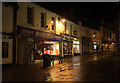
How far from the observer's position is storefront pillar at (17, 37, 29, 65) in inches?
592

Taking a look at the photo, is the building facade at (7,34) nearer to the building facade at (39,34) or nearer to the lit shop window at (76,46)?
the building facade at (39,34)

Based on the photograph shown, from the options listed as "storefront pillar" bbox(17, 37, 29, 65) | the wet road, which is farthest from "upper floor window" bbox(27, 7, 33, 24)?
the wet road

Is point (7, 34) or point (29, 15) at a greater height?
point (29, 15)

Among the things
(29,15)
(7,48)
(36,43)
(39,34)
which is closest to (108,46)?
(39,34)

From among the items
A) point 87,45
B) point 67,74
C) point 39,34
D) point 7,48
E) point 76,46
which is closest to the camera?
point 67,74

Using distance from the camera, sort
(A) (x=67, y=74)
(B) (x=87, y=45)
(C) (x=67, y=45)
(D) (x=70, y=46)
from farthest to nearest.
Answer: (B) (x=87, y=45), (D) (x=70, y=46), (C) (x=67, y=45), (A) (x=67, y=74)

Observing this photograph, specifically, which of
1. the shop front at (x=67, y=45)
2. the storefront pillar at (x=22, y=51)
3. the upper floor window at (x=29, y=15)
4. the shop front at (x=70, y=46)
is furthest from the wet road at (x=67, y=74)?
the shop front at (x=70, y=46)

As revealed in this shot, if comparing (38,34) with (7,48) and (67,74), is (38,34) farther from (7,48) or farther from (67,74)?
(67,74)

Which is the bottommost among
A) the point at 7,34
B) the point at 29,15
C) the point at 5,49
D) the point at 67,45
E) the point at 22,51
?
the point at 22,51

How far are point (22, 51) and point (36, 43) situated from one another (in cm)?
273

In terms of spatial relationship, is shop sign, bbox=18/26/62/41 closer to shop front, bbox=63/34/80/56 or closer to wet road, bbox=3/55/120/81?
shop front, bbox=63/34/80/56

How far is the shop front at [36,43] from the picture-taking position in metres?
15.3

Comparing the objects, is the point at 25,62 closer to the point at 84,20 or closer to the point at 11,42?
the point at 11,42

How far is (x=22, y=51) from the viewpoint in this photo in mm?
15258
